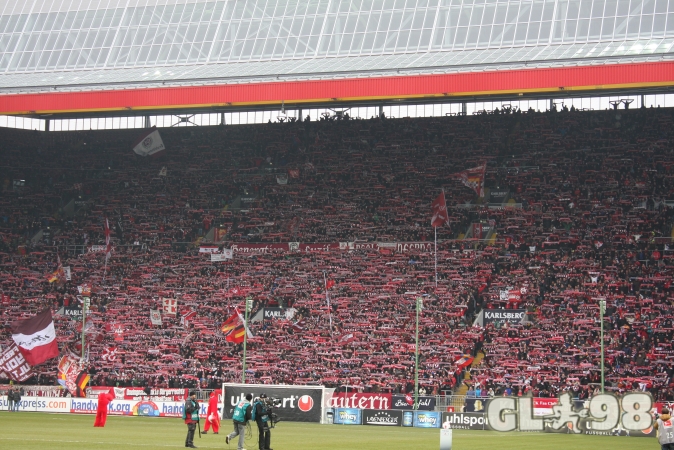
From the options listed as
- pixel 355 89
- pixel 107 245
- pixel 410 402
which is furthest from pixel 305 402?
pixel 107 245

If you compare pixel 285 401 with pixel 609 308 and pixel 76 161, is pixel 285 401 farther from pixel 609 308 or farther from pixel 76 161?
pixel 76 161

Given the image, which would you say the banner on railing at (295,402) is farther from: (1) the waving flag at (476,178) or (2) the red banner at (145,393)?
(1) the waving flag at (476,178)

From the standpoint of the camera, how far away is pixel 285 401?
47.5 meters

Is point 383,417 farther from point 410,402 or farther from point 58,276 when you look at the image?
point 58,276

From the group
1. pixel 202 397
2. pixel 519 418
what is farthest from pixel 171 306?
pixel 519 418

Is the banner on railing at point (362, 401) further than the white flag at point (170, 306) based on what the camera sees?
No

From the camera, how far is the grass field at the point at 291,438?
32.3 m

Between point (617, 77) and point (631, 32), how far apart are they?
3.81 meters

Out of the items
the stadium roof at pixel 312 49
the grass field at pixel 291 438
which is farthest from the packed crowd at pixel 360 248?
the stadium roof at pixel 312 49

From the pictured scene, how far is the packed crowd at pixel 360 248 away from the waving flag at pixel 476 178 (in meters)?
0.88

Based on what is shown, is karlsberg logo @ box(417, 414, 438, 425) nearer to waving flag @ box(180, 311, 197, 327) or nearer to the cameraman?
the cameraman

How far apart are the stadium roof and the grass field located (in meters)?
18.3

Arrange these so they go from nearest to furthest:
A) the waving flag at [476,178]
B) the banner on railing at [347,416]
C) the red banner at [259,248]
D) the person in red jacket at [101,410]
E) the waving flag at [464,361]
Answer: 1. the person in red jacket at [101,410]
2. the banner on railing at [347,416]
3. the waving flag at [464,361]
4. the waving flag at [476,178]
5. the red banner at [259,248]

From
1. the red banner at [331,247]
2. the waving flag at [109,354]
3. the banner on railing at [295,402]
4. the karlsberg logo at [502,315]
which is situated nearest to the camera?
the banner on railing at [295,402]
